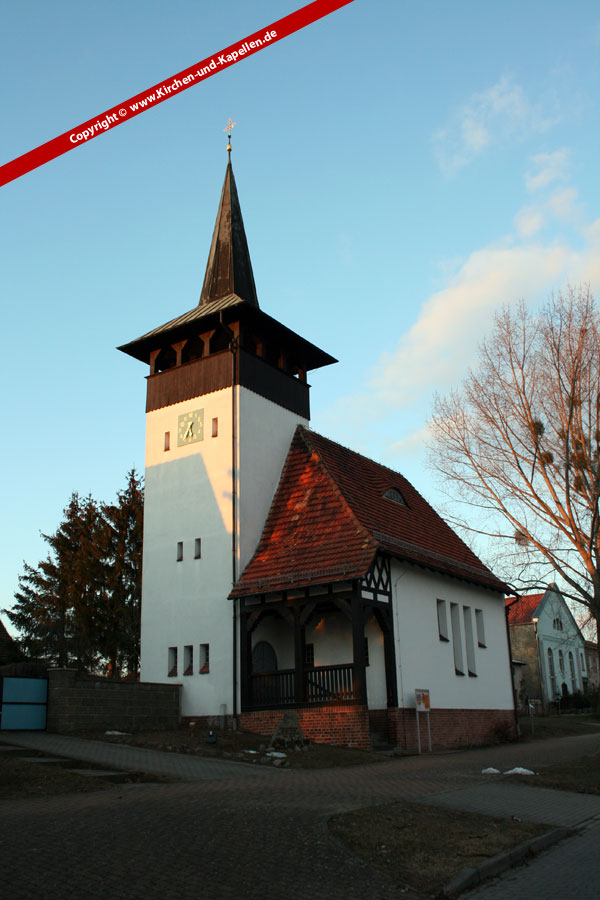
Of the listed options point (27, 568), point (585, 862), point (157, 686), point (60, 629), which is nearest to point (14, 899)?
point (585, 862)

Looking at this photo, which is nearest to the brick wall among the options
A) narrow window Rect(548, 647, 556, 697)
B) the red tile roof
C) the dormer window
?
the dormer window

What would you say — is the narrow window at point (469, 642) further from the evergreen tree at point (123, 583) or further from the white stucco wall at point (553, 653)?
the white stucco wall at point (553, 653)

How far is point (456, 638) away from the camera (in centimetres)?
2556

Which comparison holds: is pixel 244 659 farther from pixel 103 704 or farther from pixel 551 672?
pixel 551 672

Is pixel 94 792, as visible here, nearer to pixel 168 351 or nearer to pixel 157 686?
pixel 157 686

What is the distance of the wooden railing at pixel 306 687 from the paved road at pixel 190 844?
7.75 meters

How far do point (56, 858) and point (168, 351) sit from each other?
21.9 meters

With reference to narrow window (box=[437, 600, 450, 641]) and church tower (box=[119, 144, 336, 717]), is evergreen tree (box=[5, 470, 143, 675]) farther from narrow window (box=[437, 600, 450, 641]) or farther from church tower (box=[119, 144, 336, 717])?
narrow window (box=[437, 600, 450, 641])

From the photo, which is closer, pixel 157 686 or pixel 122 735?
pixel 122 735

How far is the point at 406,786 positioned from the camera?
12219mm

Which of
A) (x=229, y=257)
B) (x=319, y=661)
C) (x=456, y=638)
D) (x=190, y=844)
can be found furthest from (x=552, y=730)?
(x=190, y=844)

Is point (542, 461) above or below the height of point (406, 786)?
above

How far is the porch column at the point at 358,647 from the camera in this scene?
19.4m

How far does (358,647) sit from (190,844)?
12.3 metres
